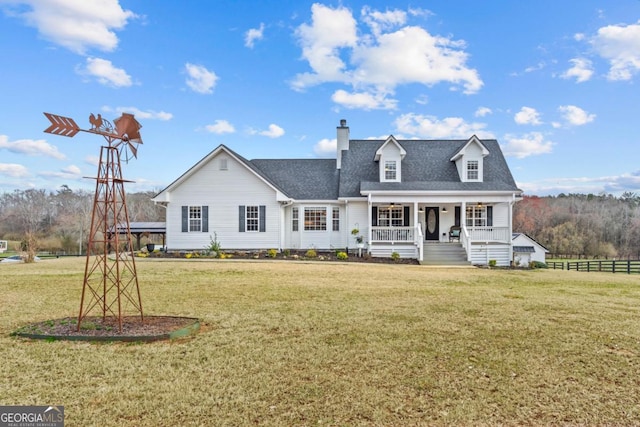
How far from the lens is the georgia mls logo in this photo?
333 centimetres

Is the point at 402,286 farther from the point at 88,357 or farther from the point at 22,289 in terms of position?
the point at 22,289

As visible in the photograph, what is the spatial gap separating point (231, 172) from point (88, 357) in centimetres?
1629

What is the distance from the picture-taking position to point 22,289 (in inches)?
399

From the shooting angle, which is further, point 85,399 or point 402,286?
point 402,286

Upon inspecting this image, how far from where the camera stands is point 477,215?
21.3m

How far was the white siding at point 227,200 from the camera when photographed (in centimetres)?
2050

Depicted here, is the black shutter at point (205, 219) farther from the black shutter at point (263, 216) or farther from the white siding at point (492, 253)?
the white siding at point (492, 253)

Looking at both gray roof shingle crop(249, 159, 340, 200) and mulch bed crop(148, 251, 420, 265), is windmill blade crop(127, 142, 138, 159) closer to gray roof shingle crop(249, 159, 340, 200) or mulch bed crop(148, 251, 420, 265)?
mulch bed crop(148, 251, 420, 265)

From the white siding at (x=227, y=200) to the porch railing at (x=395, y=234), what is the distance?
18.6 ft

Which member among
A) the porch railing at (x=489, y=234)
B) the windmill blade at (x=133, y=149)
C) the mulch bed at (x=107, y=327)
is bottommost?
the mulch bed at (x=107, y=327)

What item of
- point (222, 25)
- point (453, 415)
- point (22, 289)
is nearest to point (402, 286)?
point (453, 415)

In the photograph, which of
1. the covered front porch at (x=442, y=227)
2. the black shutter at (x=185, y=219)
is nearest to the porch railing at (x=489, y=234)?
the covered front porch at (x=442, y=227)

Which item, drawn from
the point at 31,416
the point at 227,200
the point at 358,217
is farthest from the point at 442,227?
the point at 31,416

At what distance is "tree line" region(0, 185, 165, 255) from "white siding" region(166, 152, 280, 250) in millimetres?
33585
